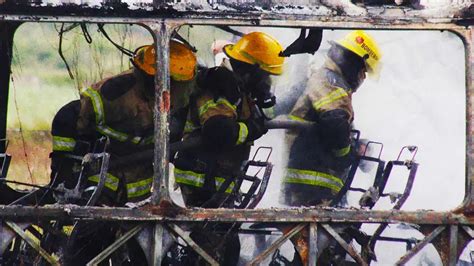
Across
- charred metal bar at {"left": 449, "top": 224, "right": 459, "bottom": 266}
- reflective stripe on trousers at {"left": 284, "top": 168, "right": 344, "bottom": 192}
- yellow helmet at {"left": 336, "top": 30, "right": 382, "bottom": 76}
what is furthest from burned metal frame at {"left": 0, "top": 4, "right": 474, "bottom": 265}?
yellow helmet at {"left": 336, "top": 30, "right": 382, "bottom": 76}

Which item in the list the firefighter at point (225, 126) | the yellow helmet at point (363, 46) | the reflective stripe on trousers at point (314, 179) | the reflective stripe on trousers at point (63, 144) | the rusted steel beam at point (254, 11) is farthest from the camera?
the yellow helmet at point (363, 46)

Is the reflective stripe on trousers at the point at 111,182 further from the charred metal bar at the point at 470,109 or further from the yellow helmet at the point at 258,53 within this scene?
the charred metal bar at the point at 470,109

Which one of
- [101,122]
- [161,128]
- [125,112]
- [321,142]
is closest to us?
[161,128]

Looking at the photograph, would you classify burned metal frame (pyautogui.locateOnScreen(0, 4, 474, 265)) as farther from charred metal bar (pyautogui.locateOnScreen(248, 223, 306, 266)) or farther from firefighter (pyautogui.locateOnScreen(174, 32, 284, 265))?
firefighter (pyautogui.locateOnScreen(174, 32, 284, 265))

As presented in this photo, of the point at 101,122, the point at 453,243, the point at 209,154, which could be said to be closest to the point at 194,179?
the point at 209,154

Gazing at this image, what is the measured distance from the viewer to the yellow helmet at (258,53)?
32.9ft

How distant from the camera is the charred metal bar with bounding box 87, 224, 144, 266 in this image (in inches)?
321

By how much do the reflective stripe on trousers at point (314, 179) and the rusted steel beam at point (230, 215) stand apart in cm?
193

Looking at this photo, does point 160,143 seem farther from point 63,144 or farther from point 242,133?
point 242,133

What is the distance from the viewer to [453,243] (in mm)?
8391

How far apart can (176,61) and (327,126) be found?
4.88 feet

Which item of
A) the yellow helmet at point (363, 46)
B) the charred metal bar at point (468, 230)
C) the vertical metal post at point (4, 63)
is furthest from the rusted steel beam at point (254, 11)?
the yellow helmet at point (363, 46)

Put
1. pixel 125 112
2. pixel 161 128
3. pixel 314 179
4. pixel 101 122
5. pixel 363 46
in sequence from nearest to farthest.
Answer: pixel 161 128 → pixel 101 122 → pixel 125 112 → pixel 314 179 → pixel 363 46

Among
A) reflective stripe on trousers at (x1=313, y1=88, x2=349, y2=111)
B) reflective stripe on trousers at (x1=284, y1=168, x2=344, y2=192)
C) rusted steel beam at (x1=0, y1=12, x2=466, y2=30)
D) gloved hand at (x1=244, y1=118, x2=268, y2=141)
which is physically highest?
rusted steel beam at (x1=0, y1=12, x2=466, y2=30)
